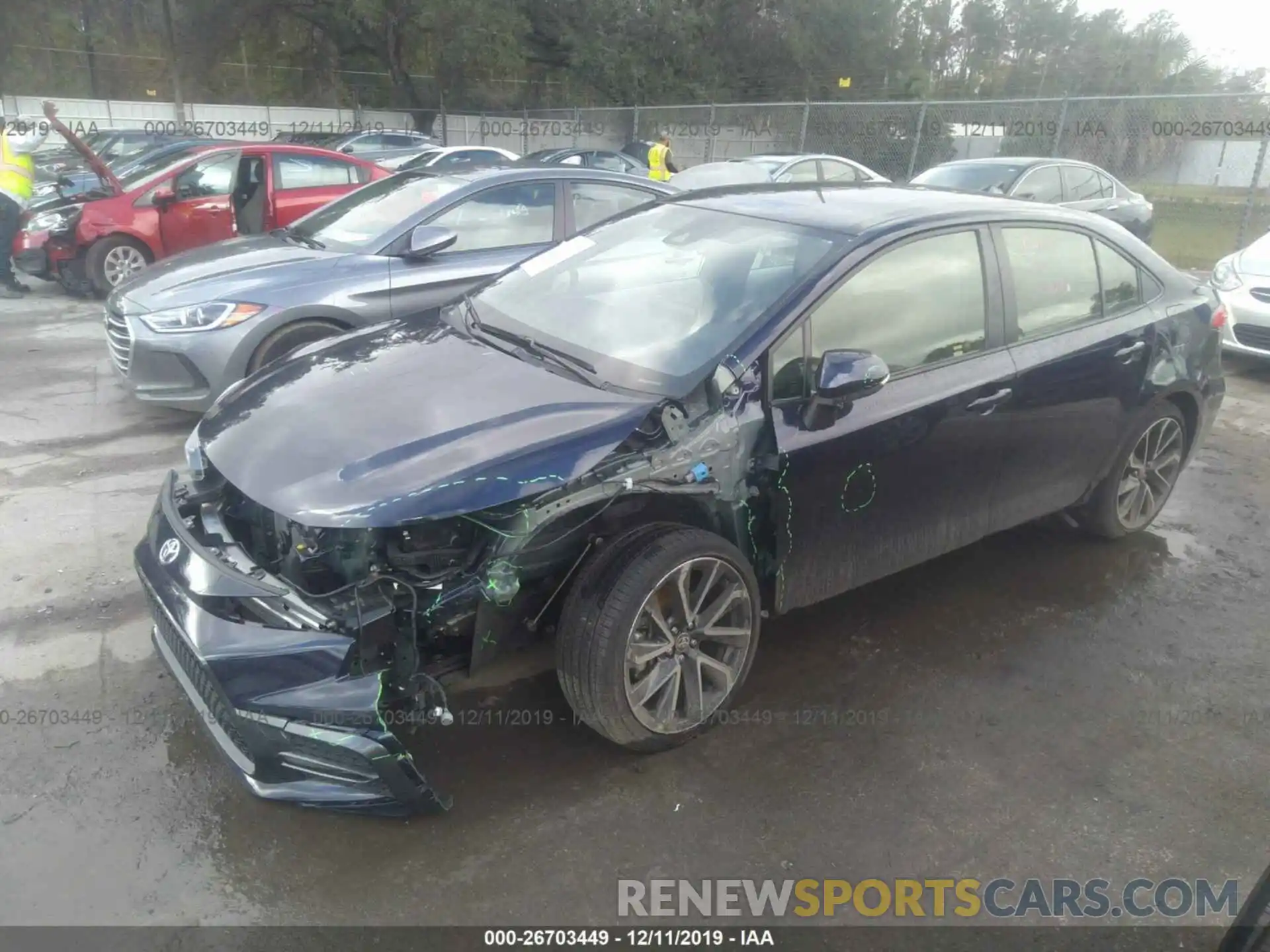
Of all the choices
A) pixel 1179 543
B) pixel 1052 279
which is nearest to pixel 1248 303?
pixel 1179 543

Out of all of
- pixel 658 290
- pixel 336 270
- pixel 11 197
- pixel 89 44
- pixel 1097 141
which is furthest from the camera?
pixel 89 44

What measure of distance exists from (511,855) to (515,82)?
3724cm

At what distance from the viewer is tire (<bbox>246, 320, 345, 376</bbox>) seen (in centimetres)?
538

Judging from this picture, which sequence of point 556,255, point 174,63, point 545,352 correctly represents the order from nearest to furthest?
point 545,352 < point 556,255 < point 174,63

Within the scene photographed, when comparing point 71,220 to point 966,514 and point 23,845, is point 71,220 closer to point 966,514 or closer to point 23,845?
point 23,845

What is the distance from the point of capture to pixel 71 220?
365 inches

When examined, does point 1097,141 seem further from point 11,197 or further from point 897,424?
point 11,197

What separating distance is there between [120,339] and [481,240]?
2.27 meters

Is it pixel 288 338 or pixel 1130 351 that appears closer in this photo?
pixel 1130 351

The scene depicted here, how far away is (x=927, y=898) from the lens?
262 centimetres

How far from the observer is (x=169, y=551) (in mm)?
2848

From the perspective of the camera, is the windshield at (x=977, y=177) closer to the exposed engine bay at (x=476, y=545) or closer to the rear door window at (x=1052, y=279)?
the rear door window at (x=1052, y=279)

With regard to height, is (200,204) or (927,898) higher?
(200,204)

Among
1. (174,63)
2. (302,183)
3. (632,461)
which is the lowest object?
(632,461)
